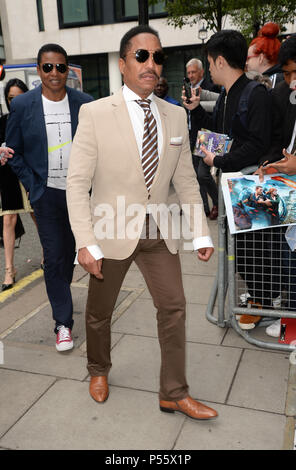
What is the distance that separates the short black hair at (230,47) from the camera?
3.44 metres

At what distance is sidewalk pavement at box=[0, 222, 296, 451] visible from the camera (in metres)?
2.71

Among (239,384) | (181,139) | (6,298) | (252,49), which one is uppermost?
(252,49)

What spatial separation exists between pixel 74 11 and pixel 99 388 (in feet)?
85.1

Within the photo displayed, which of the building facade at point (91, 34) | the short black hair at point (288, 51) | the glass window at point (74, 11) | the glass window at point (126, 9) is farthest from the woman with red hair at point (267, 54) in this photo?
the glass window at point (74, 11)

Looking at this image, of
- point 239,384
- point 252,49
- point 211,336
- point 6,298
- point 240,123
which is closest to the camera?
point 239,384

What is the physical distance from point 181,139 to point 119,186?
0.48 m

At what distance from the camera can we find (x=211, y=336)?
389 cm

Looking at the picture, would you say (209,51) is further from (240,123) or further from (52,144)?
(52,144)

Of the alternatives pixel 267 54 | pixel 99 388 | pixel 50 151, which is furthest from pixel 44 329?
pixel 267 54

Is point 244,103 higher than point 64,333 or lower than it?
higher

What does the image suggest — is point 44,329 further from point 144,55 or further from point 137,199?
point 144,55

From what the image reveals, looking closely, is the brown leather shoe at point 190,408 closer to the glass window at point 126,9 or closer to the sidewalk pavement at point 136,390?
the sidewalk pavement at point 136,390

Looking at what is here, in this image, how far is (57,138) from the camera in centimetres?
372
